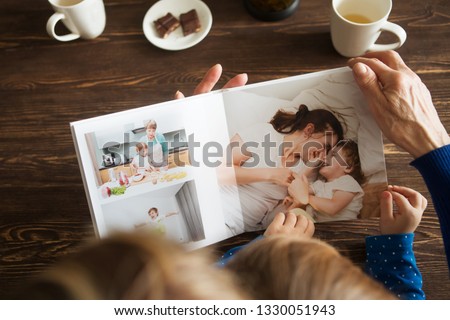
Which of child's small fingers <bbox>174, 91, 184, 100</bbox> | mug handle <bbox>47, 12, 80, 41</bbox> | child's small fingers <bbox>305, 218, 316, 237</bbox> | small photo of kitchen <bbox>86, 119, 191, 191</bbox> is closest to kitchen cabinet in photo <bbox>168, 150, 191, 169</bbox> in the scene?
small photo of kitchen <bbox>86, 119, 191, 191</bbox>

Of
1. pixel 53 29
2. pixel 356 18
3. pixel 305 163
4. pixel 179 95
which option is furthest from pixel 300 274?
pixel 53 29

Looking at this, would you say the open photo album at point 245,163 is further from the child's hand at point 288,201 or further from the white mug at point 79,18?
the white mug at point 79,18

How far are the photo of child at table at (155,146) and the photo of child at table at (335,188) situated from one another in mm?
204

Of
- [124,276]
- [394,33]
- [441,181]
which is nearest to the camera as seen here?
[124,276]

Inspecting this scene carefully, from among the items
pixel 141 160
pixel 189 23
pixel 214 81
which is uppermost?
pixel 189 23

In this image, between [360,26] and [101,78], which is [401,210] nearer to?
[360,26]

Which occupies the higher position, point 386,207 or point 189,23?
point 189,23

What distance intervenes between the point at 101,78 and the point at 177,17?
0.59ft

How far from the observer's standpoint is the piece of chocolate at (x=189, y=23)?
0.82 metres

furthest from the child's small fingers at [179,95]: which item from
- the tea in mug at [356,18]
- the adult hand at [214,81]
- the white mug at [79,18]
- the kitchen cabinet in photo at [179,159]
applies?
Answer: the tea in mug at [356,18]

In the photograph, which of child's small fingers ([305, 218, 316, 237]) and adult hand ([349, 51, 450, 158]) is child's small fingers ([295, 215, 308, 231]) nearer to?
child's small fingers ([305, 218, 316, 237])

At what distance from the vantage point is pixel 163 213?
695 millimetres

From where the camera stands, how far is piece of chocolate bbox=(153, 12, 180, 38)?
817mm

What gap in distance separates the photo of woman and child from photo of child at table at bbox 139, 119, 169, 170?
0.29 feet
